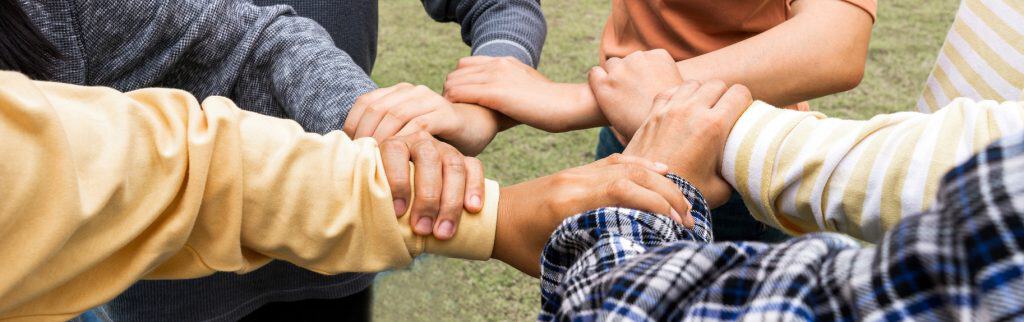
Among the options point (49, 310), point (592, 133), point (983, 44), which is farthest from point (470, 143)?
point (592, 133)

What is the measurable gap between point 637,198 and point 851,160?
0.22 meters

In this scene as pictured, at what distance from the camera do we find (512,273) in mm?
1814

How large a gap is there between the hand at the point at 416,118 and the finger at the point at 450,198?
13 centimetres

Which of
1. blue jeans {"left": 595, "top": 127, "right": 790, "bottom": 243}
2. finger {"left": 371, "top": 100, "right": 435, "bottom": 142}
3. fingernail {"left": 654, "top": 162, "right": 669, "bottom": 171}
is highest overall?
fingernail {"left": 654, "top": 162, "right": 669, "bottom": 171}

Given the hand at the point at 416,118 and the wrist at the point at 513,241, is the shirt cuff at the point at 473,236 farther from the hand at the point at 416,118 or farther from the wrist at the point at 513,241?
the hand at the point at 416,118

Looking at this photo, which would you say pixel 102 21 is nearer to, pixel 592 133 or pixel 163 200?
pixel 163 200

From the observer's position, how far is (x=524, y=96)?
3.34ft

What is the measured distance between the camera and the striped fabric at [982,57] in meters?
0.96

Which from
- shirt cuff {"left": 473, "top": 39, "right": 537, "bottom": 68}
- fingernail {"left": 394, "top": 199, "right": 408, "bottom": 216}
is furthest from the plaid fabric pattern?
shirt cuff {"left": 473, "top": 39, "right": 537, "bottom": 68}

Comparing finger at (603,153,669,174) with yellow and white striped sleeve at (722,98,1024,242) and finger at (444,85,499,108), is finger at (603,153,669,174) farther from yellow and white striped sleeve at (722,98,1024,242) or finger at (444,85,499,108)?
finger at (444,85,499,108)

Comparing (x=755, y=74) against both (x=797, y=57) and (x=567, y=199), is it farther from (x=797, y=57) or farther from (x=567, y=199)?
(x=567, y=199)

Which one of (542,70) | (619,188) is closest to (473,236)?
(619,188)

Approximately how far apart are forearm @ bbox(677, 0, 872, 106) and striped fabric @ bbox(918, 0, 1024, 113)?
15 centimetres

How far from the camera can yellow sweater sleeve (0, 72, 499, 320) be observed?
1.60 feet
